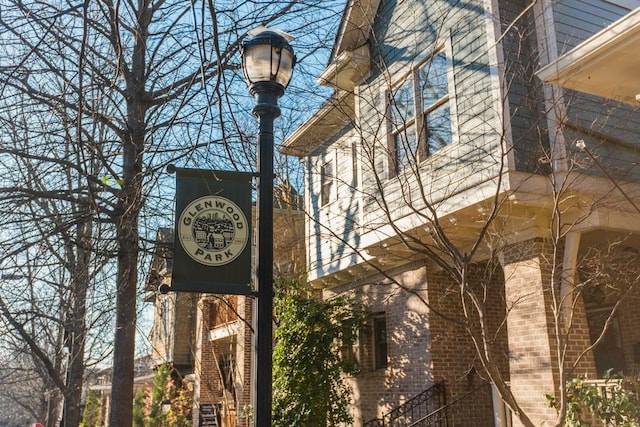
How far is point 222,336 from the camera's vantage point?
20.8 m

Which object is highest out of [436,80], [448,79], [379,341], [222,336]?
[436,80]

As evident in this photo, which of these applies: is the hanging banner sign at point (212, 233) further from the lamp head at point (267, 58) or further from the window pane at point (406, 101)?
the window pane at point (406, 101)

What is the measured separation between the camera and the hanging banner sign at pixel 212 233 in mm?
4520

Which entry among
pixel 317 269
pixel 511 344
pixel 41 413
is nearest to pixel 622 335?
pixel 511 344

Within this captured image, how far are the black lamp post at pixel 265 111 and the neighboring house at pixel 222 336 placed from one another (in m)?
8.97

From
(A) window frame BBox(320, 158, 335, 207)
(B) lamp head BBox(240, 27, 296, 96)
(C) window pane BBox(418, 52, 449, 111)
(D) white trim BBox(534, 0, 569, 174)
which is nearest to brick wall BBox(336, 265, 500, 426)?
(D) white trim BBox(534, 0, 569, 174)

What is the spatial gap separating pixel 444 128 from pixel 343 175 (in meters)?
4.59

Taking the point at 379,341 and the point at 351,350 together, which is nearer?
the point at 379,341

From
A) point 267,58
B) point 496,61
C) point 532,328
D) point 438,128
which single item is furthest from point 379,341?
point 267,58

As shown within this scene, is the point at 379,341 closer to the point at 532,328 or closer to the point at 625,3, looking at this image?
the point at 532,328

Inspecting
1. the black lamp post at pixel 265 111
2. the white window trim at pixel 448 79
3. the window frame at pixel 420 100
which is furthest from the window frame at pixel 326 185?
the black lamp post at pixel 265 111

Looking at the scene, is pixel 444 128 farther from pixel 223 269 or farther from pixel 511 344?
pixel 223 269

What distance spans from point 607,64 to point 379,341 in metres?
8.16

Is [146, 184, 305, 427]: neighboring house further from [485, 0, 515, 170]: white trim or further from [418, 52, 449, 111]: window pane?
[485, 0, 515, 170]: white trim
